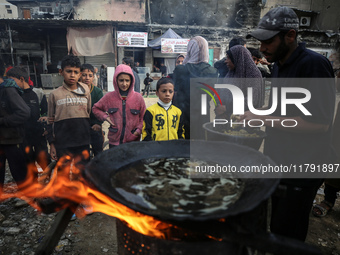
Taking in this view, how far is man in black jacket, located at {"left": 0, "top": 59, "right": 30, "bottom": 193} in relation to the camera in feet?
10.4

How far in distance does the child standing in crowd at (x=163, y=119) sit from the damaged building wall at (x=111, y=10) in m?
17.9

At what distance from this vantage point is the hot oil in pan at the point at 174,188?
146 centimetres

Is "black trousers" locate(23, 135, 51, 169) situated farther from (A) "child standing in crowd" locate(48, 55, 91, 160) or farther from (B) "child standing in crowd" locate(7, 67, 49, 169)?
(A) "child standing in crowd" locate(48, 55, 91, 160)

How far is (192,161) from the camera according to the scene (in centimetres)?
222

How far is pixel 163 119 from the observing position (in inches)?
134

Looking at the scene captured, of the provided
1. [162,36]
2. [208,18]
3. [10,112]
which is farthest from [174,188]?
[208,18]

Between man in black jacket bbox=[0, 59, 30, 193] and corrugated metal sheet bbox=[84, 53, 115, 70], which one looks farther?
corrugated metal sheet bbox=[84, 53, 115, 70]

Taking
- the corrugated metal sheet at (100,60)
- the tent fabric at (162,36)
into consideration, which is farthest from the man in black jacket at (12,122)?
the corrugated metal sheet at (100,60)

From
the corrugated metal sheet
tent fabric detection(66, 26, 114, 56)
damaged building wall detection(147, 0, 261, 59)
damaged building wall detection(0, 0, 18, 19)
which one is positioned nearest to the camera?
tent fabric detection(66, 26, 114, 56)

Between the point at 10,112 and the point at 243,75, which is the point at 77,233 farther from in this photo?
the point at 243,75

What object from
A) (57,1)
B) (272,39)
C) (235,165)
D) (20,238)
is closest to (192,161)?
(235,165)

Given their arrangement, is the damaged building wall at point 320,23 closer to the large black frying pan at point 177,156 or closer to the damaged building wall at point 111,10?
the damaged building wall at point 111,10

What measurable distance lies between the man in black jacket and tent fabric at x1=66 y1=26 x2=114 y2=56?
14.6m

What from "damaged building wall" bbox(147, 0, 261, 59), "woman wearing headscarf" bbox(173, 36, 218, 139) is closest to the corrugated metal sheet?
"damaged building wall" bbox(147, 0, 261, 59)
